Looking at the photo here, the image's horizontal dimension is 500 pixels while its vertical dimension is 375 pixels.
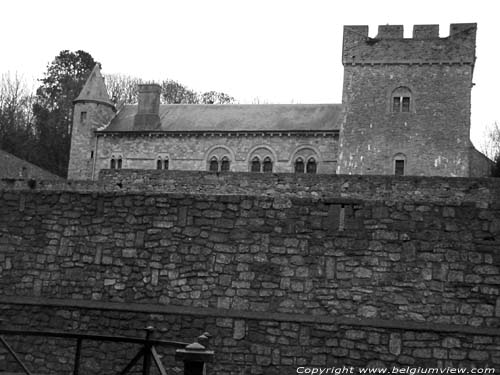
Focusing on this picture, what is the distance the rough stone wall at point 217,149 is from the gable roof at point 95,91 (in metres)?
2.75

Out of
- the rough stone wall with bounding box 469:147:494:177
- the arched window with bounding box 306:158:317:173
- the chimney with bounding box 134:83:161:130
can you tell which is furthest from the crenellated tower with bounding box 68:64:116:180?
the rough stone wall with bounding box 469:147:494:177

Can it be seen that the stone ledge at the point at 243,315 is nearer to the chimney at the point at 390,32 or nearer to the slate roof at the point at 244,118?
the slate roof at the point at 244,118

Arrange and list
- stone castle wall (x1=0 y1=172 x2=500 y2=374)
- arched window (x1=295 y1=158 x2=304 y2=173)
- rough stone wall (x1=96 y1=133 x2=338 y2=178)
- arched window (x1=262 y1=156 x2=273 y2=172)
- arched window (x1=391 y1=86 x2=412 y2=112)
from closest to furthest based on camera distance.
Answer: stone castle wall (x1=0 y1=172 x2=500 y2=374) < arched window (x1=391 y1=86 x2=412 y2=112) < rough stone wall (x1=96 y1=133 x2=338 y2=178) < arched window (x1=295 y1=158 x2=304 y2=173) < arched window (x1=262 y1=156 x2=273 y2=172)

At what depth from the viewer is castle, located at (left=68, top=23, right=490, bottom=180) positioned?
3462 centimetres

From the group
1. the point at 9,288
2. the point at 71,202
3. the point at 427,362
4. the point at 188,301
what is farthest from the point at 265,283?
the point at 9,288

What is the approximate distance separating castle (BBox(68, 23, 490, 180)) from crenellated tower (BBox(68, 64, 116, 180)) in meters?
Answer: 3.30

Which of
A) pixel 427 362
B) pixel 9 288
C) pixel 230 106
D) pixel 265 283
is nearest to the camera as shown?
pixel 427 362

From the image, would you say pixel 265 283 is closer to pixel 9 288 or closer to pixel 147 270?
pixel 147 270

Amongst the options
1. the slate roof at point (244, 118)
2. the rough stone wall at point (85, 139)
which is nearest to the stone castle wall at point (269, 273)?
the slate roof at point (244, 118)

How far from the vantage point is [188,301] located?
1029cm

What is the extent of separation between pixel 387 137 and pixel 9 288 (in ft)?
87.4

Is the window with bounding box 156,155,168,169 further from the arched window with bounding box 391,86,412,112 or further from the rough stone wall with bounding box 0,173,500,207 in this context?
the rough stone wall with bounding box 0,173,500,207

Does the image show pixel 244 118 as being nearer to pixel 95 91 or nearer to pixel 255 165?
pixel 255 165

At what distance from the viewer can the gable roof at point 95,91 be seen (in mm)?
41938
